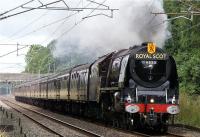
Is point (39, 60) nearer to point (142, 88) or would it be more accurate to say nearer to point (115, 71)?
point (115, 71)

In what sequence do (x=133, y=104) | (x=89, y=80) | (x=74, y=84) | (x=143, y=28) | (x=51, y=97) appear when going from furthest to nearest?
(x=51, y=97) < (x=74, y=84) < (x=89, y=80) < (x=143, y=28) < (x=133, y=104)

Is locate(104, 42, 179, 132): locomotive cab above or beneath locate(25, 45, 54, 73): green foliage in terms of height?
beneath

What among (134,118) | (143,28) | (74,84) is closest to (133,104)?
(134,118)

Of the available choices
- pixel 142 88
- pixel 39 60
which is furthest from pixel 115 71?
pixel 39 60

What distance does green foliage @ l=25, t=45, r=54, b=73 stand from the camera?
367ft

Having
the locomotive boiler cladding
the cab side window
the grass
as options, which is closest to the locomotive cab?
the locomotive boiler cladding

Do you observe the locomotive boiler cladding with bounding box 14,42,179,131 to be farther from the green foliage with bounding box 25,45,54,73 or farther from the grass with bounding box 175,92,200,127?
the green foliage with bounding box 25,45,54,73

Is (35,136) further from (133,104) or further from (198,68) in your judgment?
(198,68)

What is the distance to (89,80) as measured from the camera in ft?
88.8

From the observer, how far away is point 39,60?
12975 centimetres

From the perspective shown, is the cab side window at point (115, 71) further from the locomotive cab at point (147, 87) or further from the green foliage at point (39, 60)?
the green foliage at point (39, 60)

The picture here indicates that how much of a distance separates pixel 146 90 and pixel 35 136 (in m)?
4.35

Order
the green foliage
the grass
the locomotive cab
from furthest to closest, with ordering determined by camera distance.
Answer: the green foliage → the grass → the locomotive cab

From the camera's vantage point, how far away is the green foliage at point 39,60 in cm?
11185
